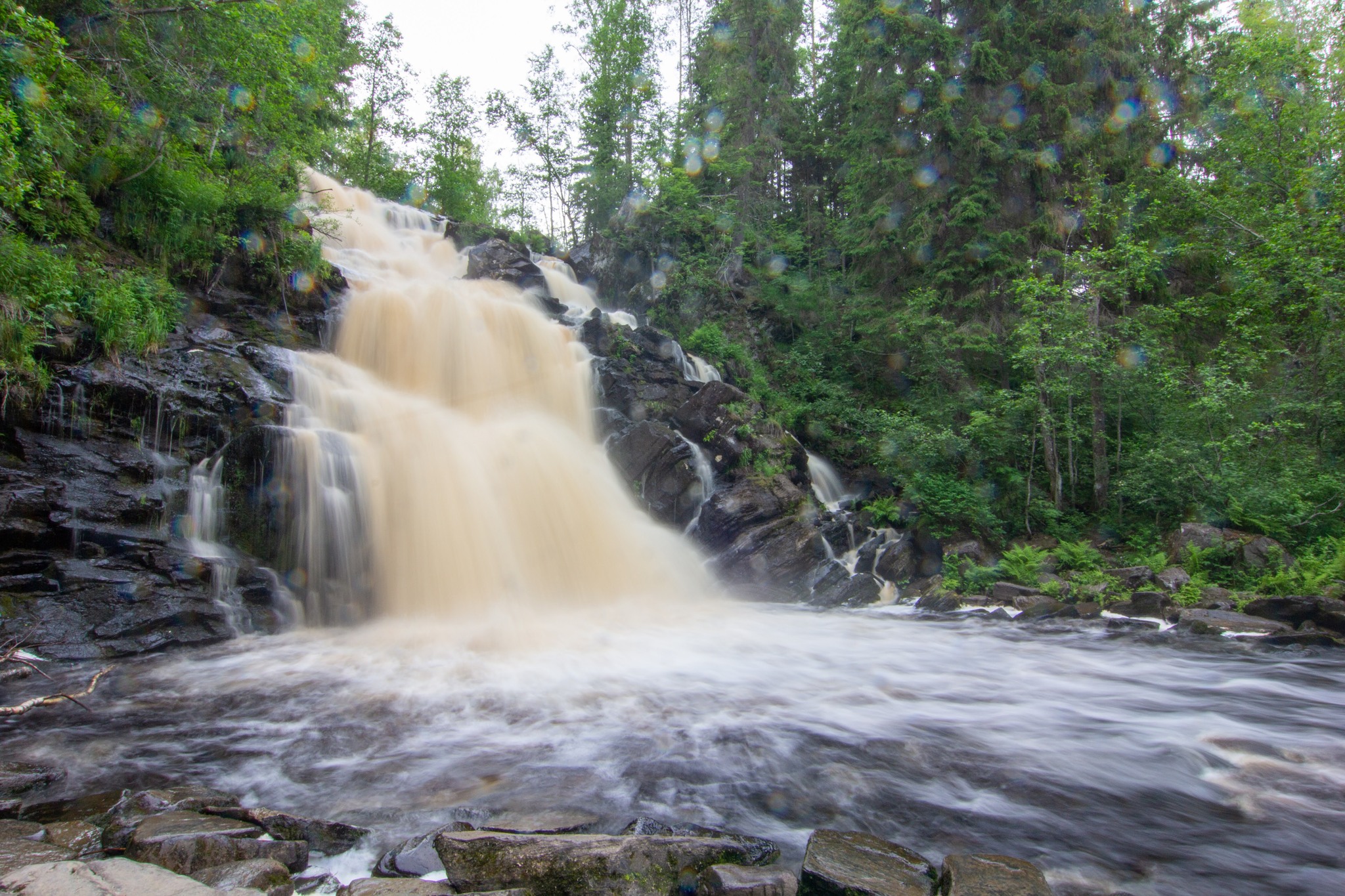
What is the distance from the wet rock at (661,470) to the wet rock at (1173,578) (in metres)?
8.26

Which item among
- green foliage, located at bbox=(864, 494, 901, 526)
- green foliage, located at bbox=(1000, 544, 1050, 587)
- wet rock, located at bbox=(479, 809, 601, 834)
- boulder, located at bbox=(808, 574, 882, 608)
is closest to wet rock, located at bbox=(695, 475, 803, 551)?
boulder, located at bbox=(808, 574, 882, 608)

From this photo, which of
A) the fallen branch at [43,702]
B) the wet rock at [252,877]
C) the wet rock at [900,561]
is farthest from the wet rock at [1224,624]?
the fallen branch at [43,702]

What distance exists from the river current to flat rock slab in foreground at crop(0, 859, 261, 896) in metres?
0.89

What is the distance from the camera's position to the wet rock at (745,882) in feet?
9.70

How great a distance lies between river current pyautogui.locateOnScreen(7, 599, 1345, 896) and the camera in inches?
161

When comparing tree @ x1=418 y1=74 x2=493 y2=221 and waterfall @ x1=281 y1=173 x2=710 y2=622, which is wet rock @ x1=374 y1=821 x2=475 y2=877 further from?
tree @ x1=418 y1=74 x2=493 y2=221

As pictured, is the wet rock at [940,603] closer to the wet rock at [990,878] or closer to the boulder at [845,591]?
the boulder at [845,591]

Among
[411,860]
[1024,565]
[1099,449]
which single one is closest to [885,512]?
[1024,565]

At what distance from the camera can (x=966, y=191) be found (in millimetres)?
17359

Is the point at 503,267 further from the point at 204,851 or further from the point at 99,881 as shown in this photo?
the point at 99,881

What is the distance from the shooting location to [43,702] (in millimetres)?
5742

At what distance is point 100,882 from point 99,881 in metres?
0.01

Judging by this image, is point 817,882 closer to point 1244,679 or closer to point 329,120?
point 1244,679

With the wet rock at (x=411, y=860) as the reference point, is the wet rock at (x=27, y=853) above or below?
above
